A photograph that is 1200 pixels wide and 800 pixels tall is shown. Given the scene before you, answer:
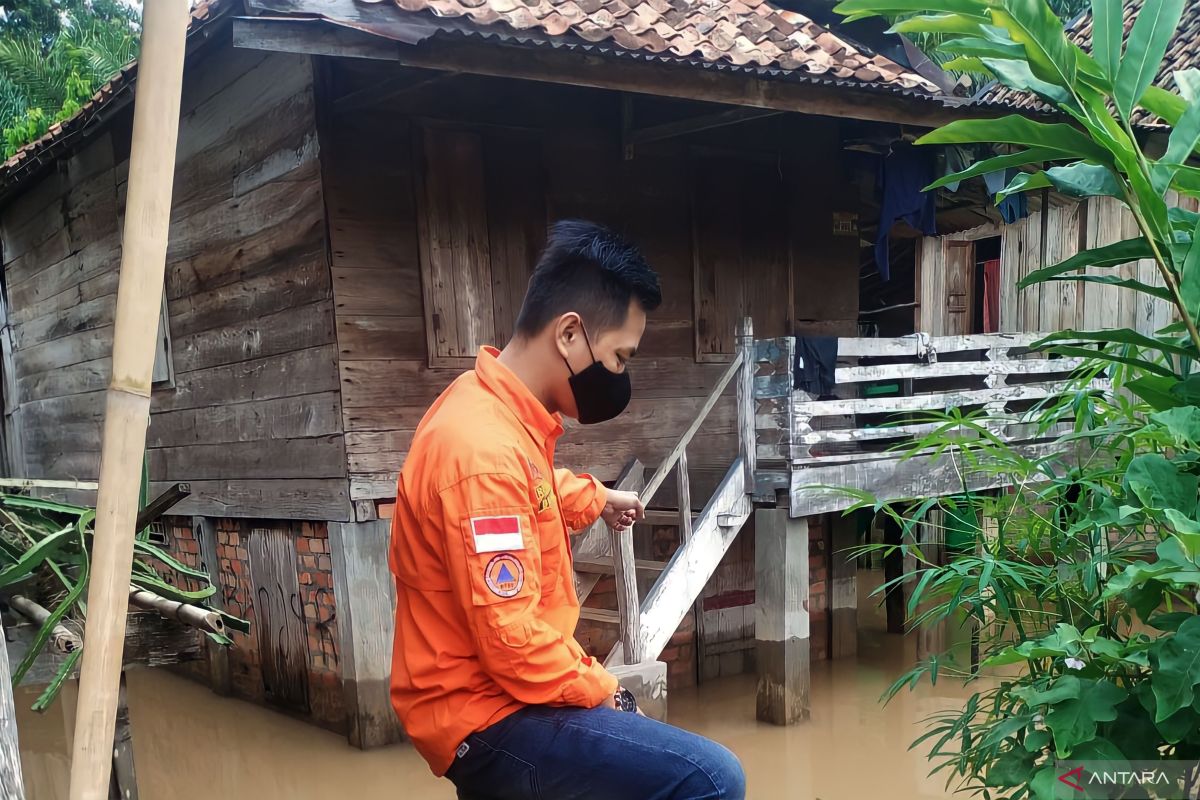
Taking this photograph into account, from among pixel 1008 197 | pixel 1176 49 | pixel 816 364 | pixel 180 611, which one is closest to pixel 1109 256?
pixel 180 611

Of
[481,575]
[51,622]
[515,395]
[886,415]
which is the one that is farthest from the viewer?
[886,415]

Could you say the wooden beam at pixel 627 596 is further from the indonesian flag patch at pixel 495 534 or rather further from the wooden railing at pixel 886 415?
the indonesian flag patch at pixel 495 534

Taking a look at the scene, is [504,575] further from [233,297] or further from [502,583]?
[233,297]

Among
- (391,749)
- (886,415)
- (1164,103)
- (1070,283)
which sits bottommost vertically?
(391,749)

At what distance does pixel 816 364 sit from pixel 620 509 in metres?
3.61

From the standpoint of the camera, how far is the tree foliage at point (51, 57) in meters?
15.7

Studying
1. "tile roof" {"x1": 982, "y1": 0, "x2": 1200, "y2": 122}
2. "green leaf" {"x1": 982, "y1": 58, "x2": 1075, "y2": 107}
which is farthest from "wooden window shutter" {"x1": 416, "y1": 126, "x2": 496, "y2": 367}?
"tile roof" {"x1": 982, "y1": 0, "x2": 1200, "y2": 122}

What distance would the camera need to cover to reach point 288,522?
575cm

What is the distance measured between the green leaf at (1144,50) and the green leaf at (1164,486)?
575mm

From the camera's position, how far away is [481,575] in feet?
5.24

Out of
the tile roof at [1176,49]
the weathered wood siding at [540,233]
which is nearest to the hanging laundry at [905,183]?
the weathered wood siding at [540,233]

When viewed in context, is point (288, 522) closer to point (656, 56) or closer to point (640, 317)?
point (656, 56)

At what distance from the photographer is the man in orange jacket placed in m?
1.62

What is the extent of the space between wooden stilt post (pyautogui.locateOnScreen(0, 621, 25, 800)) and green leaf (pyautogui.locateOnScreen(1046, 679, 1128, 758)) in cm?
166
